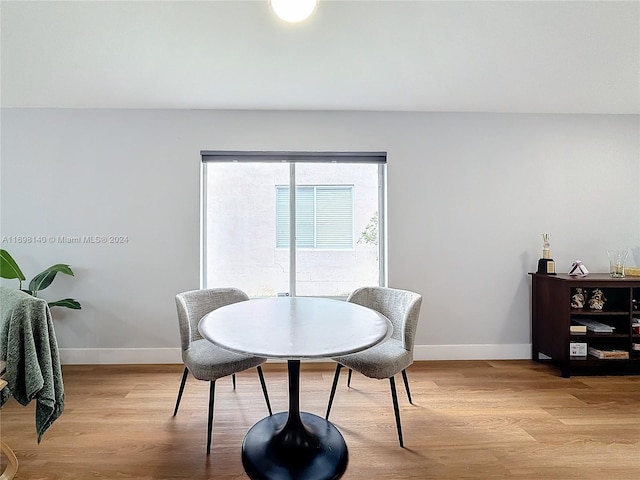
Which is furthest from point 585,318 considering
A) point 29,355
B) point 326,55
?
point 29,355

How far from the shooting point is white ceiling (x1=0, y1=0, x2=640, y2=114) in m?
1.81

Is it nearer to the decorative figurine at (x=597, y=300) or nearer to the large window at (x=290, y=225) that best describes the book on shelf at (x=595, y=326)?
the decorative figurine at (x=597, y=300)

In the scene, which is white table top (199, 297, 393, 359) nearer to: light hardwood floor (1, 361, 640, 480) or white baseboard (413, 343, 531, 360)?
light hardwood floor (1, 361, 640, 480)

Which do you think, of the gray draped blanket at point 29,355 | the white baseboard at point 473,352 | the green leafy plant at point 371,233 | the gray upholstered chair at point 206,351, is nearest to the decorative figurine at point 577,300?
the white baseboard at point 473,352

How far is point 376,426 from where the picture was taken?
71.4 inches

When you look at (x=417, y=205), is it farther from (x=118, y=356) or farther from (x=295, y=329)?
(x=118, y=356)

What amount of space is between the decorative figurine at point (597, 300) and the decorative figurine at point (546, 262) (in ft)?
1.06

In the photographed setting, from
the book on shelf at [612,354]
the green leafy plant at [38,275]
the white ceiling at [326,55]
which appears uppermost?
the white ceiling at [326,55]

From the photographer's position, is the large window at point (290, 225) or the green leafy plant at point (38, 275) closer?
the green leafy plant at point (38, 275)

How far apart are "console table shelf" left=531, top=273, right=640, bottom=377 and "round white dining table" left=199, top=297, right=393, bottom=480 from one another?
5.91 feet

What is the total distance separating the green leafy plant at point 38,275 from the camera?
2.24 metres

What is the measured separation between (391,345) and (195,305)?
1265 millimetres

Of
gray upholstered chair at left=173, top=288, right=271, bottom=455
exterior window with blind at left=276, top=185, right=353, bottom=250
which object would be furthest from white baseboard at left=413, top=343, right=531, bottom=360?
gray upholstered chair at left=173, top=288, right=271, bottom=455

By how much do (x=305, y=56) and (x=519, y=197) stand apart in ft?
7.18
